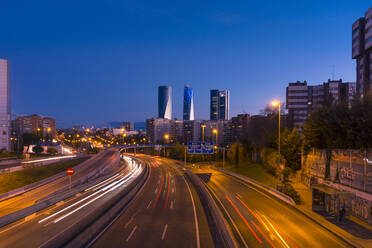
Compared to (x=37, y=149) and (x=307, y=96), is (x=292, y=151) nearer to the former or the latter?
(x=307, y=96)

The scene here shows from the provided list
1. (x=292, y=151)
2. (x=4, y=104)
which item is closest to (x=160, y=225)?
(x=292, y=151)

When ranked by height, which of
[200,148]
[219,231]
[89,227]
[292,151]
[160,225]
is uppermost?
[292,151]

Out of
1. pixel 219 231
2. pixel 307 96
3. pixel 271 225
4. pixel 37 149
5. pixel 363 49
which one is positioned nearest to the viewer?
pixel 219 231

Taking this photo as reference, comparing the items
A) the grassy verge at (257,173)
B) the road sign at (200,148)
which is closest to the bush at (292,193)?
the grassy verge at (257,173)

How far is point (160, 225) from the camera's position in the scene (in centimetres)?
1941

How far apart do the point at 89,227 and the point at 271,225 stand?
13.6m

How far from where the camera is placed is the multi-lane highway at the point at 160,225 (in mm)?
16062

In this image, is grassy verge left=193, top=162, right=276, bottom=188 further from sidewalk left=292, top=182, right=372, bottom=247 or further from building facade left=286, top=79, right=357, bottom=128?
building facade left=286, top=79, right=357, bottom=128

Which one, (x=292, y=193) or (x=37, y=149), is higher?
(x=292, y=193)

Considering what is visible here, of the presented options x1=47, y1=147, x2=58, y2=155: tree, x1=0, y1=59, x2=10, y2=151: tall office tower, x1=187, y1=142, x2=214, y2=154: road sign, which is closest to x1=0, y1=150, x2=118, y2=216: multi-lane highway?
x1=187, y1=142, x2=214, y2=154: road sign

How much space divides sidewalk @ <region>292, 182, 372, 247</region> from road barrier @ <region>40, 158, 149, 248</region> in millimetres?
17336

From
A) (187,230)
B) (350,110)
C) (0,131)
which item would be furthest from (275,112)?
(0,131)

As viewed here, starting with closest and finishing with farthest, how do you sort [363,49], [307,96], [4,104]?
1. [363,49]
2. [4,104]
3. [307,96]

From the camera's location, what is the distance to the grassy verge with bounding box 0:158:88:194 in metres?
35.4
